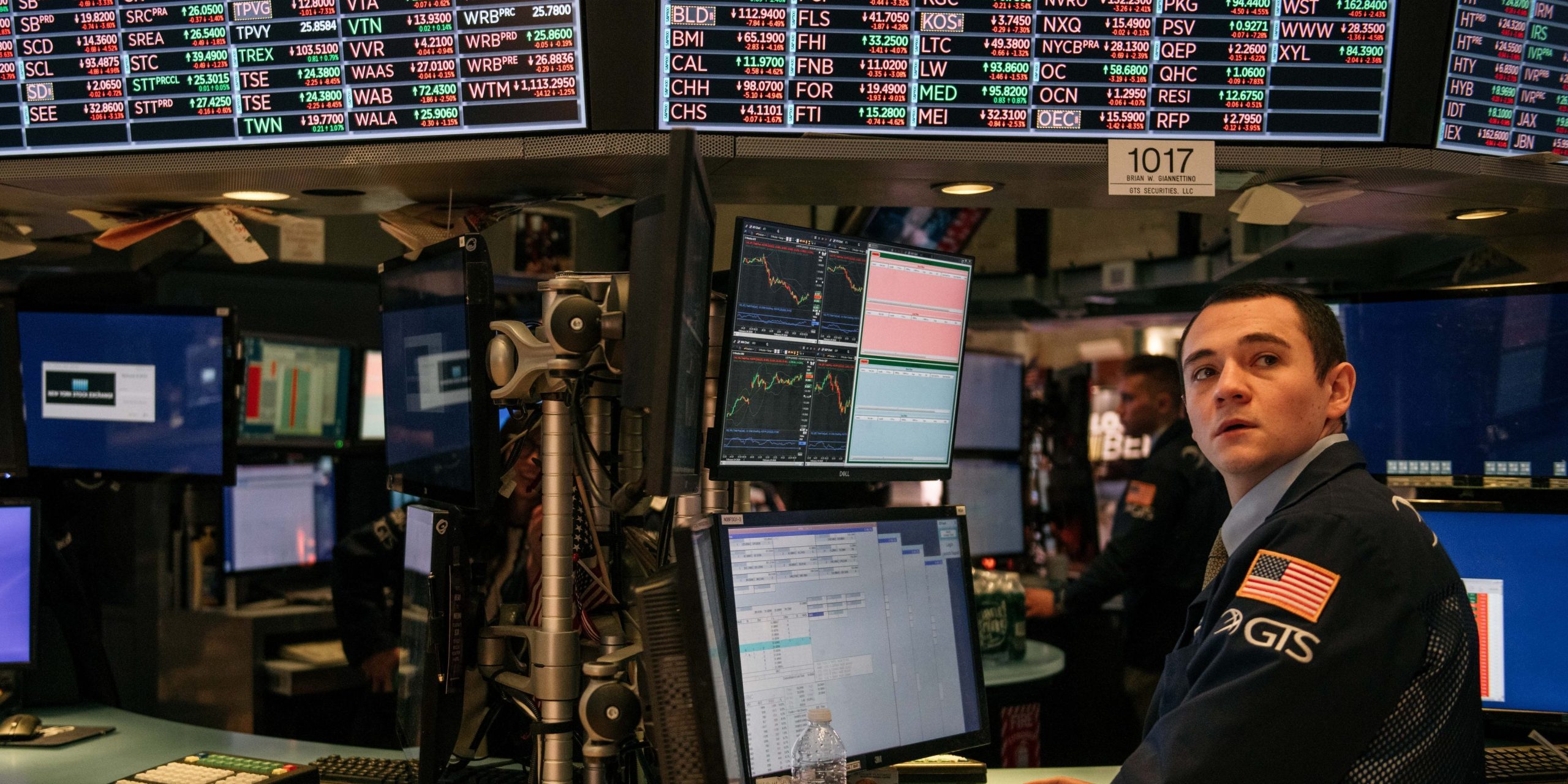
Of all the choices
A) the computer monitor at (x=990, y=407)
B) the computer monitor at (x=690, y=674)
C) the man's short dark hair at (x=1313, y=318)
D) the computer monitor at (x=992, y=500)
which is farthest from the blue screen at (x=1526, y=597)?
the computer monitor at (x=990, y=407)

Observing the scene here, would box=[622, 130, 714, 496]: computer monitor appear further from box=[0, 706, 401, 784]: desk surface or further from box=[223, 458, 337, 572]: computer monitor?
box=[223, 458, 337, 572]: computer monitor

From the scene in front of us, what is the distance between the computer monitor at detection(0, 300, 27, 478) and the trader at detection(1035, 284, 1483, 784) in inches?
96.7

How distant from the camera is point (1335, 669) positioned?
4.68 ft

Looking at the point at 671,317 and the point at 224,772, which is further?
the point at 224,772

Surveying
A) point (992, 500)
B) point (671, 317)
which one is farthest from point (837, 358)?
point (992, 500)

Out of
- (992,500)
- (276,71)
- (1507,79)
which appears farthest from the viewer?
(992,500)

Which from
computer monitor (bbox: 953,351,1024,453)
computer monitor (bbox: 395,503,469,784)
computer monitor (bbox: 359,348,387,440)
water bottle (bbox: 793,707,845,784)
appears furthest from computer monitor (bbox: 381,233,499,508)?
computer monitor (bbox: 953,351,1024,453)

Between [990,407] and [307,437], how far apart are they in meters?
2.75

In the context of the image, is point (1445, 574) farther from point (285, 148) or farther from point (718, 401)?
point (285, 148)

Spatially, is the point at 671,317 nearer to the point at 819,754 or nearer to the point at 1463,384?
the point at 819,754

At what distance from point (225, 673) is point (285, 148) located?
260cm

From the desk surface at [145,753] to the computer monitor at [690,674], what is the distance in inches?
33.8

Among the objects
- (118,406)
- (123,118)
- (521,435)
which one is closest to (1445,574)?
(521,435)

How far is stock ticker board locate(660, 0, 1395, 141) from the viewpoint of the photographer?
2223 millimetres
